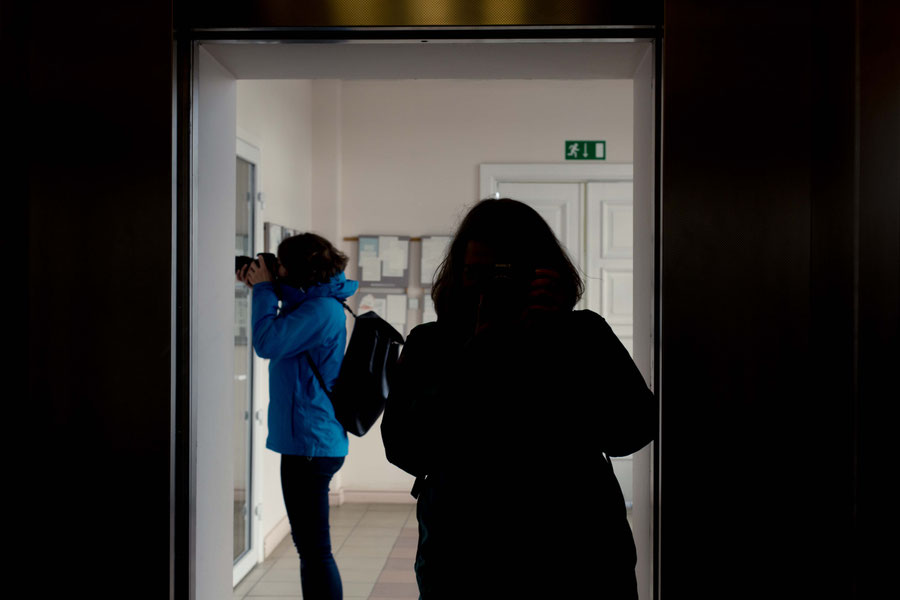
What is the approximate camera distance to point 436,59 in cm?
203

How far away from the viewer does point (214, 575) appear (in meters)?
2.16

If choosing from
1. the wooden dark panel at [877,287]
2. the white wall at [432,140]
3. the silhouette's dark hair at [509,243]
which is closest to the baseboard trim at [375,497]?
the white wall at [432,140]

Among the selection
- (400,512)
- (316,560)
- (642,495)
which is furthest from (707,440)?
(400,512)

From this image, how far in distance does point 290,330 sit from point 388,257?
299cm

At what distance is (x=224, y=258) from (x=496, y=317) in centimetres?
106

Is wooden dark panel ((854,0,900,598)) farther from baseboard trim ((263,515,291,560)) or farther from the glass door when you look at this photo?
baseboard trim ((263,515,291,560))

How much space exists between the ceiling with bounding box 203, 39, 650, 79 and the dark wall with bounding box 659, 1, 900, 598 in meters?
0.24

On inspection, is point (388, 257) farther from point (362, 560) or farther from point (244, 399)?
point (362, 560)

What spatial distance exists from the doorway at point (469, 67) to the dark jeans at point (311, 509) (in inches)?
21.9

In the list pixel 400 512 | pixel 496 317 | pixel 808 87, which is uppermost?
pixel 808 87

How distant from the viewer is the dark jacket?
55.5 inches

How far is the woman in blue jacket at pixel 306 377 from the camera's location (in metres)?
2.73
